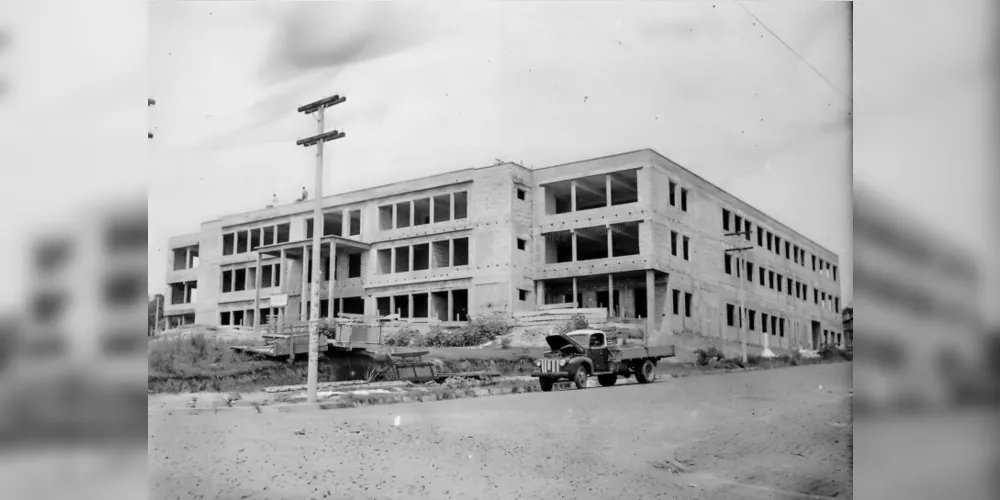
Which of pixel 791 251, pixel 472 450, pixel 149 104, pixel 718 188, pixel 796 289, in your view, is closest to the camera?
pixel 472 450

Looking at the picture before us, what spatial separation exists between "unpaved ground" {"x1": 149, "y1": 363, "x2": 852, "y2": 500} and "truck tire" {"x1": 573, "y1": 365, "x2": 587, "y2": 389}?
58 millimetres

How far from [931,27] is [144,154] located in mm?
6474

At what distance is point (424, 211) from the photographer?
7.00m

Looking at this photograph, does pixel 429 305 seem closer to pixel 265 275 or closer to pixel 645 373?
pixel 265 275

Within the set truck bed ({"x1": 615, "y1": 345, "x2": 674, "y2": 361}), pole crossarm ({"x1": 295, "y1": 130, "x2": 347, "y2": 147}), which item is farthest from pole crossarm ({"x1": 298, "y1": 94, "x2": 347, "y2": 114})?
truck bed ({"x1": 615, "y1": 345, "x2": 674, "y2": 361})

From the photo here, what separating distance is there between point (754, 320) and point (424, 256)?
10.2 ft

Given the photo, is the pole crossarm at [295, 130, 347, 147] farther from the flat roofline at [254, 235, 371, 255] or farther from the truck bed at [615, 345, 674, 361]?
the truck bed at [615, 345, 674, 361]

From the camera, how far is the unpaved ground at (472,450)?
6.36 m

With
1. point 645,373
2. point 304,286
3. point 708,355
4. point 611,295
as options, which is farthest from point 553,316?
point 304,286

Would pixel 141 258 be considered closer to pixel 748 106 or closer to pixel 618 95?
pixel 618 95

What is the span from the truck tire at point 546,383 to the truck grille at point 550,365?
64 millimetres

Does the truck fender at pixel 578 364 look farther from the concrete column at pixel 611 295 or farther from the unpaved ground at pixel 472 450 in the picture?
the concrete column at pixel 611 295

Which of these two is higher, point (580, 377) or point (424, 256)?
point (424, 256)

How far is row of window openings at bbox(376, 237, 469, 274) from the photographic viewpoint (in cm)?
692
